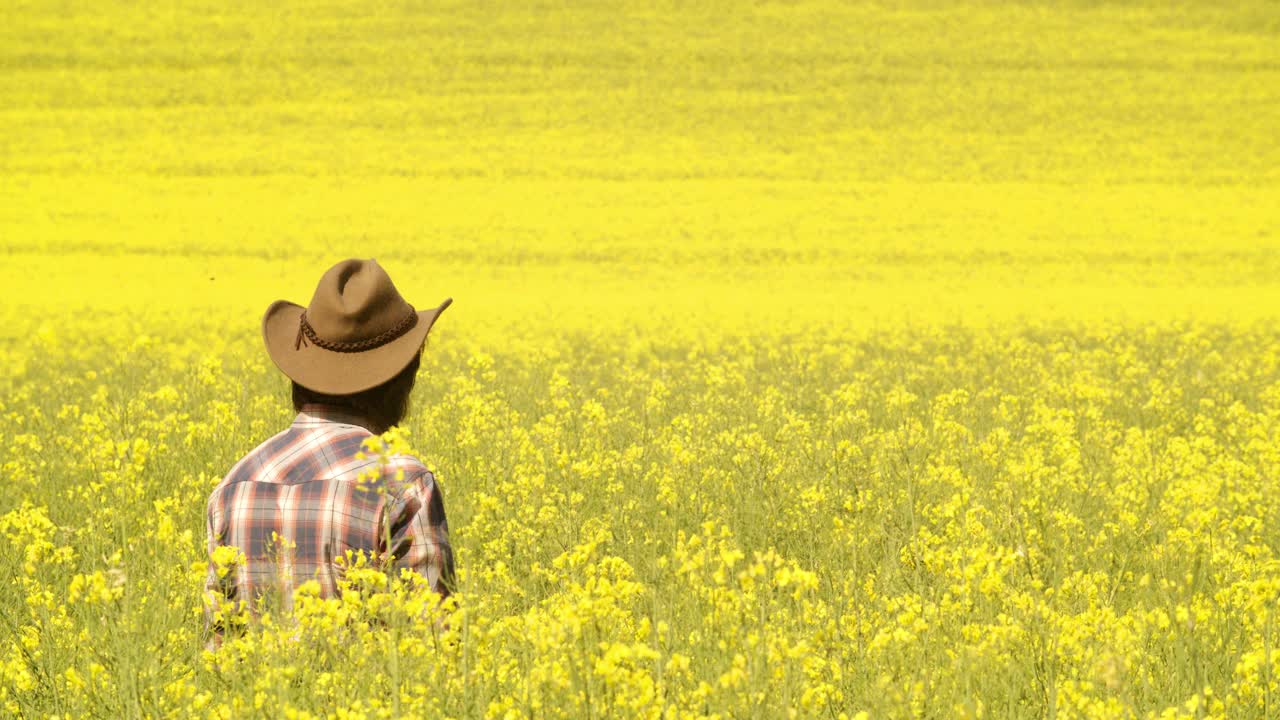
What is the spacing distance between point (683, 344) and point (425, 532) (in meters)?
9.46

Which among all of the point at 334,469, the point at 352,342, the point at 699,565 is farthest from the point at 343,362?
the point at 699,565

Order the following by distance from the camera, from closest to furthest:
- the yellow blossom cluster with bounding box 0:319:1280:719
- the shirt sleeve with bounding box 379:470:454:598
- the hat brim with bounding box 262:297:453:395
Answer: the yellow blossom cluster with bounding box 0:319:1280:719
the shirt sleeve with bounding box 379:470:454:598
the hat brim with bounding box 262:297:453:395

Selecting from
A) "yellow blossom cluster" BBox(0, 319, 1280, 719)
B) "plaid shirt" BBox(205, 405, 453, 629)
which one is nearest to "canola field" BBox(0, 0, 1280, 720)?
"yellow blossom cluster" BBox(0, 319, 1280, 719)

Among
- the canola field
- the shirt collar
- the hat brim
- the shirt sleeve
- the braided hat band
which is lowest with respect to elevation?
the canola field

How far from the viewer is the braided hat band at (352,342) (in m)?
2.76

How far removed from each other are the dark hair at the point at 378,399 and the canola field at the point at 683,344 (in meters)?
0.39

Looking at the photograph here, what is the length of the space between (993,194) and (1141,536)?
17.5 m

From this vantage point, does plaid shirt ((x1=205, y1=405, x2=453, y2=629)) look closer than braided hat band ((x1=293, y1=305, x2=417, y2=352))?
Yes

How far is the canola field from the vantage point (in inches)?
94.5

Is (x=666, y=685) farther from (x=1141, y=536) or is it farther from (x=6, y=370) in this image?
(x=6, y=370)

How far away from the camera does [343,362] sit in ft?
9.07

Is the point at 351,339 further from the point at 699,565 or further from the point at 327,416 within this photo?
the point at 699,565

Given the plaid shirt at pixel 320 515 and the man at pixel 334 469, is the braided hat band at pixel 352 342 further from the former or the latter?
the plaid shirt at pixel 320 515

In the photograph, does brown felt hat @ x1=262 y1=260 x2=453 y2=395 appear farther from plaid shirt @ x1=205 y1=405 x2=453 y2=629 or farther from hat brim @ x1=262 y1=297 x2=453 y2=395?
plaid shirt @ x1=205 y1=405 x2=453 y2=629
